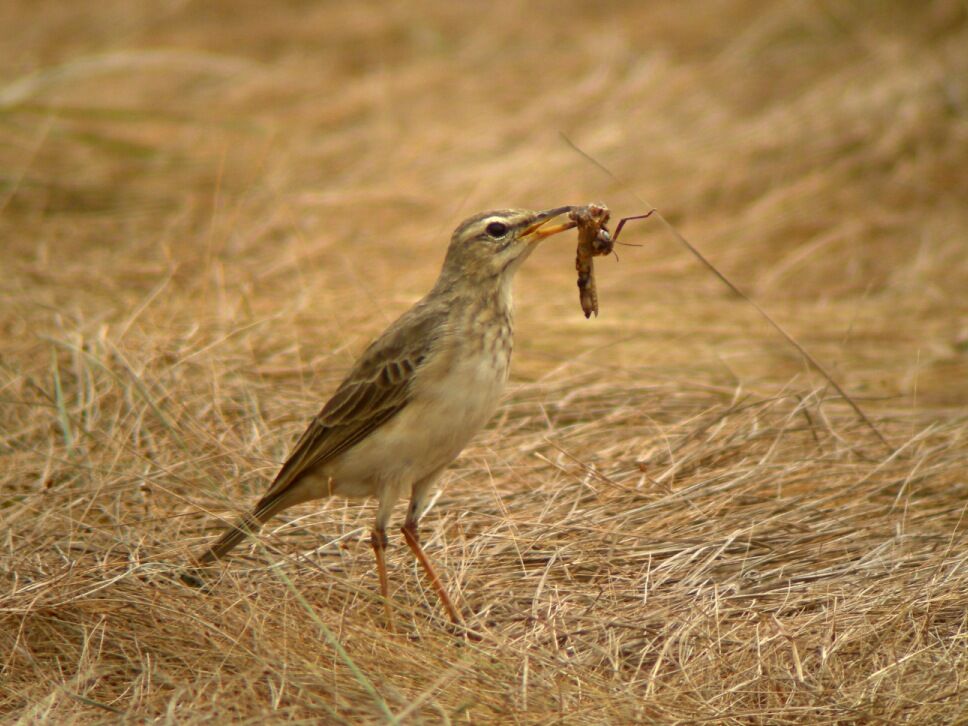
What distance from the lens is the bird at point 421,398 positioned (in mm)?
4742

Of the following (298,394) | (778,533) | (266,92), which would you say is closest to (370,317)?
(298,394)

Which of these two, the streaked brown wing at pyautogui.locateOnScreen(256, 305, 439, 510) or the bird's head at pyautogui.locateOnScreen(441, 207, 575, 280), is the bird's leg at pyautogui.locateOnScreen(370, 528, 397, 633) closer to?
the streaked brown wing at pyautogui.locateOnScreen(256, 305, 439, 510)

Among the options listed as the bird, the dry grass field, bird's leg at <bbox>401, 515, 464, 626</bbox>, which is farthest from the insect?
bird's leg at <bbox>401, 515, 464, 626</bbox>

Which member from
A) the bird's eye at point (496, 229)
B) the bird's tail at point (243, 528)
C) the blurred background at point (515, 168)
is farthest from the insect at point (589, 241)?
the blurred background at point (515, 168)

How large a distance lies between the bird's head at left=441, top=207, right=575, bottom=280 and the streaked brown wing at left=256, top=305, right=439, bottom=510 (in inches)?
10.3

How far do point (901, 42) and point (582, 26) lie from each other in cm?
363

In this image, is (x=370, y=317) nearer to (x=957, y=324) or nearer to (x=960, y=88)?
(x=957, y=324)

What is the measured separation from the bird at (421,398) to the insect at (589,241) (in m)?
0.11

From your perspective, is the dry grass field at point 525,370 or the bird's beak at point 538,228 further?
the bird's beak at point 538,228

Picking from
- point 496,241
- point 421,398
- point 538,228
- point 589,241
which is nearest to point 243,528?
point 421,398

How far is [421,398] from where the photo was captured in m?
4.80

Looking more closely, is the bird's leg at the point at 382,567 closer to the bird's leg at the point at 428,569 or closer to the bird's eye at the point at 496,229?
the bird's leg at the point at 428,569

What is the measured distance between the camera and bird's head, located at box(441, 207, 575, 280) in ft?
16.2

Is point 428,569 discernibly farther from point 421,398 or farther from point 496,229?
point 496,229
